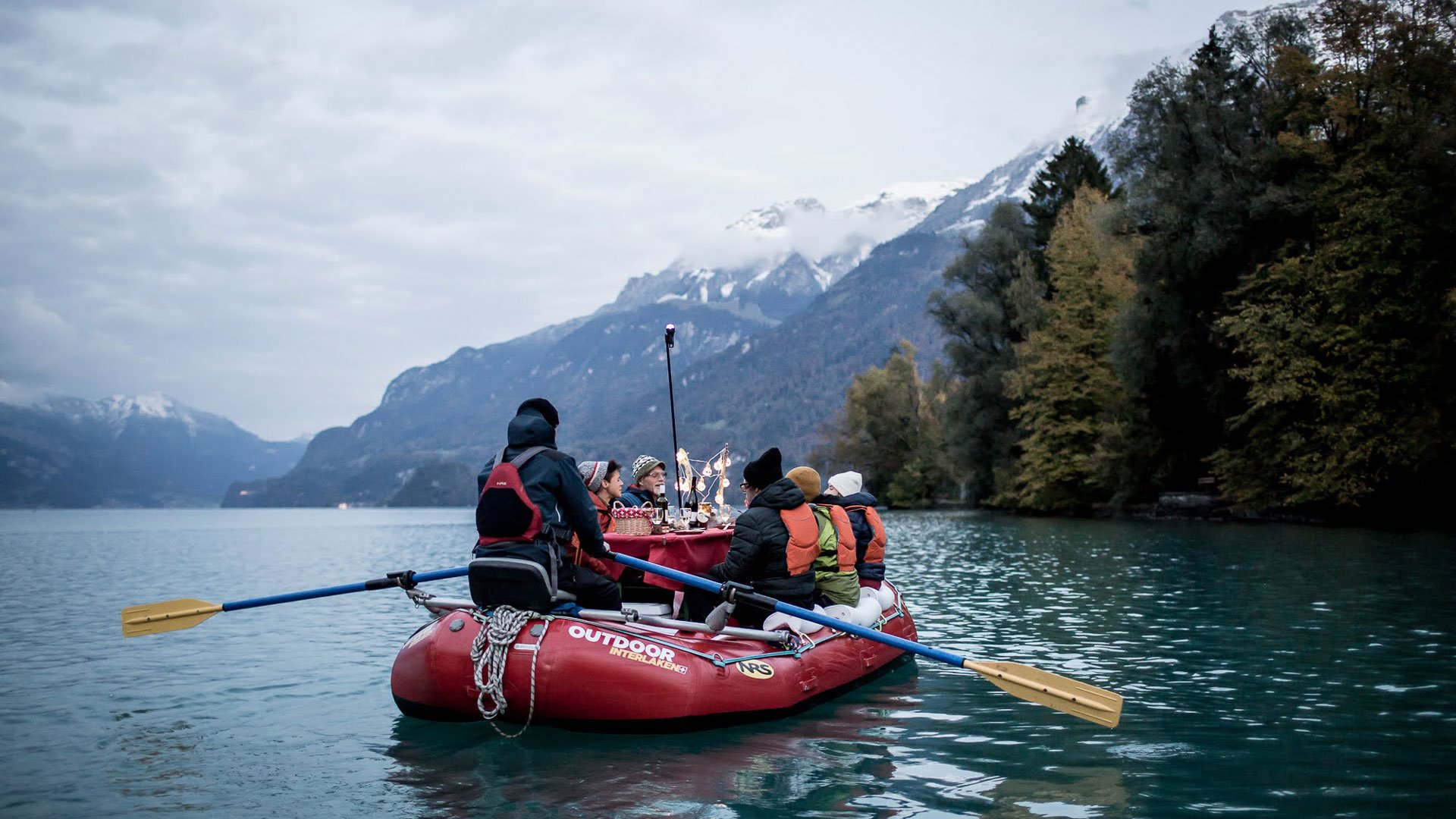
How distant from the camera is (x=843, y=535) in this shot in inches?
439

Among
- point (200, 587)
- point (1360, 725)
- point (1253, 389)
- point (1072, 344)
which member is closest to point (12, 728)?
point (1360, 725)

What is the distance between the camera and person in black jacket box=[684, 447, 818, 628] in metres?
10.1

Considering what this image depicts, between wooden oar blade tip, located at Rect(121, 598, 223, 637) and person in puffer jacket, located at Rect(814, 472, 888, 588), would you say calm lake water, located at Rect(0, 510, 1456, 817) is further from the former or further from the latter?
person in puffer jacket, located at Rect(814, 472, 888, 588)

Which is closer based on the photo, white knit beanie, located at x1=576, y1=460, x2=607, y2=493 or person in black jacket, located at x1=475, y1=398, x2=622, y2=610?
person in black jacket, located at x1=475, y1=398, x2=622, y2=610

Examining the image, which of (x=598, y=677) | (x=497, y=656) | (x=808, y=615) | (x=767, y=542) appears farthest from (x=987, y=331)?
(x=497, y=656)

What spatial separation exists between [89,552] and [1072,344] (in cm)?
4337

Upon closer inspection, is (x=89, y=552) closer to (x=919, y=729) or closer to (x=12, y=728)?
(x=12, y=728)

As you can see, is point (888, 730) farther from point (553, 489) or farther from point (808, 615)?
point (553, 489)

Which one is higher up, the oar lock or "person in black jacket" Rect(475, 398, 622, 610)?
"person in black jacket" Rect(475, 398, 622, 610)

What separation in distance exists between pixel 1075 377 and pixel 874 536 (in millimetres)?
41674

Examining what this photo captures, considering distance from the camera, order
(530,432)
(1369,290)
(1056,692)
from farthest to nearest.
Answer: (1369,290) → (530,432) → (1056,692)

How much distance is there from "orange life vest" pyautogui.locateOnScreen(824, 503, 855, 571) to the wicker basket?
184cm

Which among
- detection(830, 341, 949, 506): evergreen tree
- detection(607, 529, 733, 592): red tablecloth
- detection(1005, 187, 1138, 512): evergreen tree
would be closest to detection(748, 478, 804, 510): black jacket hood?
detection(607, 529, 733, 592): red tablecloth

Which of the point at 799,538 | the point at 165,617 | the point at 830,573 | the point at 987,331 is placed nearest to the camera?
the point at 799,538
